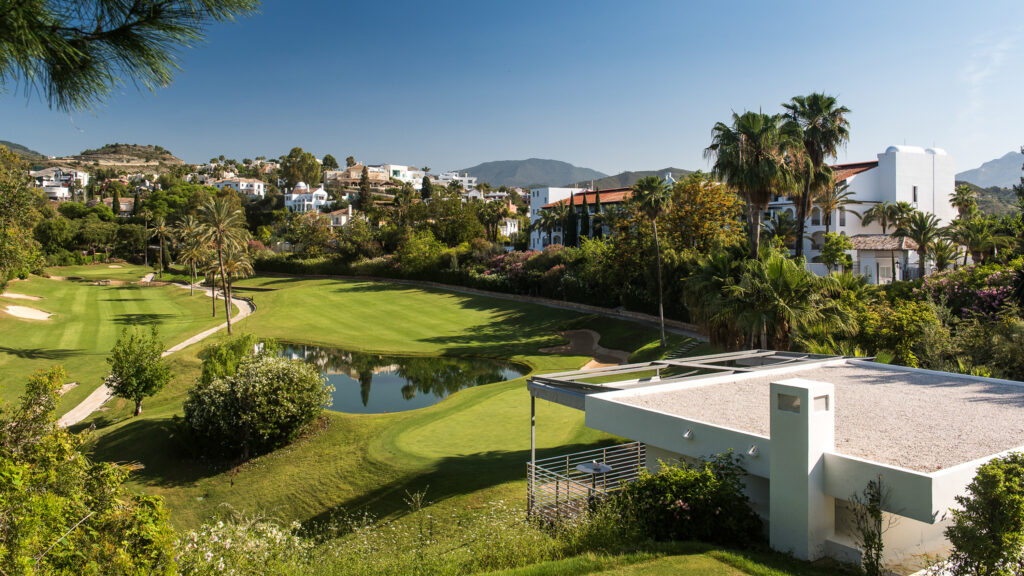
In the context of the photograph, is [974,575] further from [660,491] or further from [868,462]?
[660,491]

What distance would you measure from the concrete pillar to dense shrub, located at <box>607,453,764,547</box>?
468 mm

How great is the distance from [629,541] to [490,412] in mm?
13087

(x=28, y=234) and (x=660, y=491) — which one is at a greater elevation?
(x=28, y=234)

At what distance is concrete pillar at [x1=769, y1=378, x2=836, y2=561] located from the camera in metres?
7.43

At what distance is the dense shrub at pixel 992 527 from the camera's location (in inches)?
233

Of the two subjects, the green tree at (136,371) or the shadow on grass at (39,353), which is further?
the shadow on grass at (39,353)

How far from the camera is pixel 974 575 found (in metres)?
6.08

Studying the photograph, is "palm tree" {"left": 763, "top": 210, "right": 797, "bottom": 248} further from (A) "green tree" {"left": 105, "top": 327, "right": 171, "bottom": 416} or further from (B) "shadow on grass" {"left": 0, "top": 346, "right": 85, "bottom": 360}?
(B) "shadow on grass" {"left": 0, "top": 346, "right": 85, "bottom": 360}

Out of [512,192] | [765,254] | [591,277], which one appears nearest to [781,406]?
[765,254]

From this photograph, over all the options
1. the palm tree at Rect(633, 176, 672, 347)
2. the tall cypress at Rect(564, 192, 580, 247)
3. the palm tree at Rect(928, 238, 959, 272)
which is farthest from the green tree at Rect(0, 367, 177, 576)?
the tall cypress at Rect(564, 192, 580, 247)

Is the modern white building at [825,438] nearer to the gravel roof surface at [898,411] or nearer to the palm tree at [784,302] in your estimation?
the gravel roof surface at [898,411]

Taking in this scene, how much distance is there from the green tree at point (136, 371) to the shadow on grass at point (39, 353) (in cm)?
1167

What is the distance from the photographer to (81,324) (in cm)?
4050

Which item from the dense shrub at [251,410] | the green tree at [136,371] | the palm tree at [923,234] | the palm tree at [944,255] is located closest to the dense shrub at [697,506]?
the dense shrub at [251,410]
